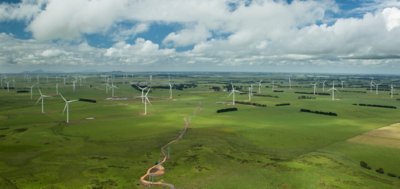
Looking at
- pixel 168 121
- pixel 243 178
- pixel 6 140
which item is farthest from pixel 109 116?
pixel 243 178

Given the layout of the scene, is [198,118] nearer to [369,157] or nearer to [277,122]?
[277,122]

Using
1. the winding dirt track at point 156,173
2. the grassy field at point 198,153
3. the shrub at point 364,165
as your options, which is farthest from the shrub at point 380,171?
the winding dirt track at point 156,173

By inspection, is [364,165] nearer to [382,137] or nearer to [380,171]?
[380,171]

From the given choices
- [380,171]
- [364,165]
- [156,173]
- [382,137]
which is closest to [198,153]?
[156,173]

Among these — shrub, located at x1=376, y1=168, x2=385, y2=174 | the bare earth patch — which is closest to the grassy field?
shrub, located at x1=376, y1=168, x2=385, y2=174

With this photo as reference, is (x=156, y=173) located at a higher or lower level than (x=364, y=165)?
lower

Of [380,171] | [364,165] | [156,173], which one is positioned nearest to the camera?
[156,173]

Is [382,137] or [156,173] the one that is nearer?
[156,173]

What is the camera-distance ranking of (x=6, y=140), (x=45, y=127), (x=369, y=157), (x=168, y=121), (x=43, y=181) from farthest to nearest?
(x=168, y=121) → (x=45, y=127) → (x=6, y=140) → (x=369, y=157) → (x=43, y=181)
